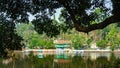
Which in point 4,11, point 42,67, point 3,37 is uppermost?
point 4,11

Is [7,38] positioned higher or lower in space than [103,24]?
lower

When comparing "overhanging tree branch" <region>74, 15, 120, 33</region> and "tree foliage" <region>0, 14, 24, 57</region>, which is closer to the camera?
"tree foliage" <region>0, 14, 24, 57</region>

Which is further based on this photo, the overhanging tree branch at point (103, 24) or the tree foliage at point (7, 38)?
the overhanging tree branch at point (103, 24)

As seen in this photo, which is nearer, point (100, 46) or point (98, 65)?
point (98, 65)

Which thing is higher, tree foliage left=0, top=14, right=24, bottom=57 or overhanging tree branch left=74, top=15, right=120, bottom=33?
overhanging tree branch left=74, top=15, right=120, bottom=33

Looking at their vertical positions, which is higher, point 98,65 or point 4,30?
point 4,30

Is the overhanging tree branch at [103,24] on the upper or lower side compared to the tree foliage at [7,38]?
upper

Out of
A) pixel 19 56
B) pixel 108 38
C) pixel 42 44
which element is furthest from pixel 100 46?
pixel 19 56

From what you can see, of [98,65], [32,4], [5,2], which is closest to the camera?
[5,2]

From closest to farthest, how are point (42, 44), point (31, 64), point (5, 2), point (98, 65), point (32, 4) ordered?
1. point (5, 2)
2. point (32, 4)
3. point (98, 65)
4. point (31, 64)
5. point (42, 44)

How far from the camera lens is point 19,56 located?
12.0 m

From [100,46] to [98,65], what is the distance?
3289cm

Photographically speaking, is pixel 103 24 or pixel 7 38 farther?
pixel 103 24

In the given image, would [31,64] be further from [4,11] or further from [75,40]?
[75,40]
